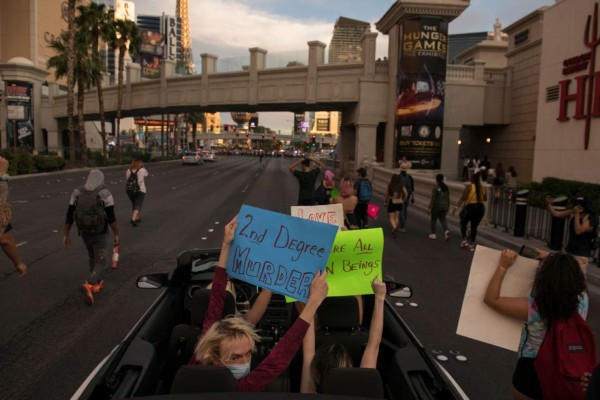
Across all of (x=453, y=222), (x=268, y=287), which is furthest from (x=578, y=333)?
(x=453, y=222)

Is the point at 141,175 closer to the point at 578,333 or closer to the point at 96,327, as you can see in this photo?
the point at 96,327

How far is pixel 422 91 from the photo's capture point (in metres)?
33.5

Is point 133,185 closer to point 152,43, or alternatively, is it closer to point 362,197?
point 362,197

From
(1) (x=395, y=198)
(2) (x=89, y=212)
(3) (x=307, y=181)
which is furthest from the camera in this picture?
(1) (x=395, y=198)

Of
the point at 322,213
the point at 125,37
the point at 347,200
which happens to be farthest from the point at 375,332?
the point at 125,37

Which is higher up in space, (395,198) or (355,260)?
(355,260)

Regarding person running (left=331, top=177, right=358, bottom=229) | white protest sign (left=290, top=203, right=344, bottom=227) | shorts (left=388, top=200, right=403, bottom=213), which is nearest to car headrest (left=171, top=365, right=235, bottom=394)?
white protest sign (left=290, top=203, right=344, bottom=227)

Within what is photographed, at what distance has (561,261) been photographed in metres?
2.73

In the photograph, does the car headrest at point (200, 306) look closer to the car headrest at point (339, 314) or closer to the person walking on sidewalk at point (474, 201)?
the car headrest at point (339, 314)

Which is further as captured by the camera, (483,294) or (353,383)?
(483,294)

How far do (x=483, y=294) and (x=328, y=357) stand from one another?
4.24 feet

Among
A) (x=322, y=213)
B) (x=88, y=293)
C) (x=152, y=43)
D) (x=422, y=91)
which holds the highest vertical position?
(x=152, y=43)

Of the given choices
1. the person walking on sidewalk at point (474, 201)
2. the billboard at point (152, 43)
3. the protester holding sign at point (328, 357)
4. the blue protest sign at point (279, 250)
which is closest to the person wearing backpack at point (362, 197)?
the person walking on sidewalk at point (474, 201)

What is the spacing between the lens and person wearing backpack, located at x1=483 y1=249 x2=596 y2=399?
258 centimetres
